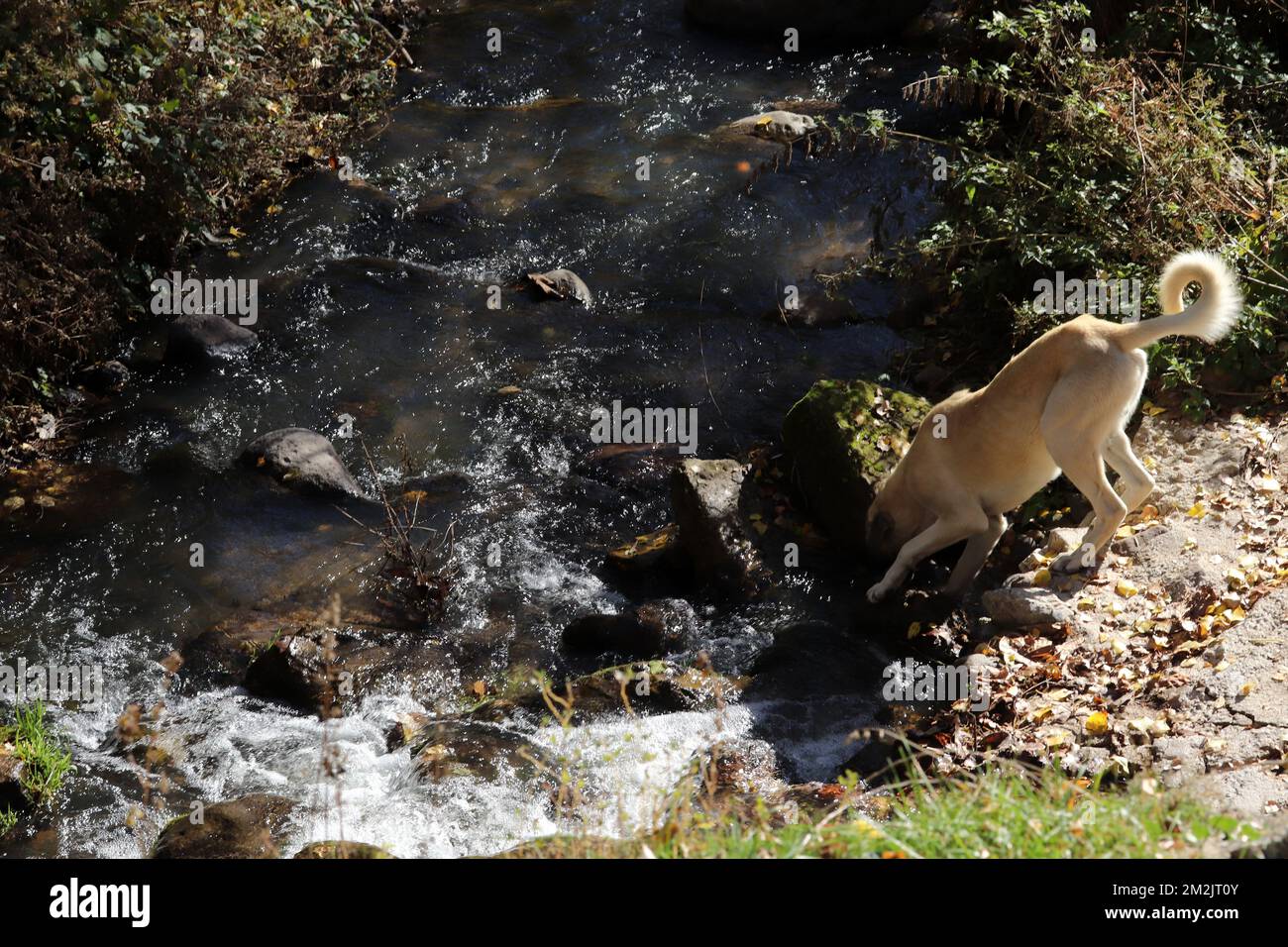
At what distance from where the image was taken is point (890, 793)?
5504mm

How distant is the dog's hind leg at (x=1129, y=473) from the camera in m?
7.19

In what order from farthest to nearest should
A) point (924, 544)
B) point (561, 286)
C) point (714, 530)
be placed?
point (561, 286), point (714, 530), point (924, 544)

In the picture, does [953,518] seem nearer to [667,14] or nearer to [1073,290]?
[1073,290]

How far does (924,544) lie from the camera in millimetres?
7746

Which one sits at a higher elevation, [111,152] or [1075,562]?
[111,152]

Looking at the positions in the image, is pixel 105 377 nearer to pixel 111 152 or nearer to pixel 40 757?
pixel 111 152

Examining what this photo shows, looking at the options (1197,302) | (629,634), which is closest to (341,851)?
(629,634)

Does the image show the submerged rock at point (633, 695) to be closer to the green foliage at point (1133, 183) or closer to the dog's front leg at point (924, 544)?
the dog's front leg at point (924, 544)

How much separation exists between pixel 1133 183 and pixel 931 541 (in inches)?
143

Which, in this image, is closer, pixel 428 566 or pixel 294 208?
pixel 428 566

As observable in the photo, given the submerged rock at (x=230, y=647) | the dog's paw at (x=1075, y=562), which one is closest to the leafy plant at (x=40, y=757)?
the submerged rock at (x=230, y=647)

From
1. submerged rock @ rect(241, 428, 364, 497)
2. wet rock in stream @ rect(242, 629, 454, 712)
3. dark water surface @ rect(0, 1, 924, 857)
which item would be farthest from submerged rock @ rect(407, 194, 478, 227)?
wet rock in stream @ rect(242, 629, 454, 712)

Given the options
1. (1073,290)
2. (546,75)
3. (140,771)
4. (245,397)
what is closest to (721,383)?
(1073,290)
